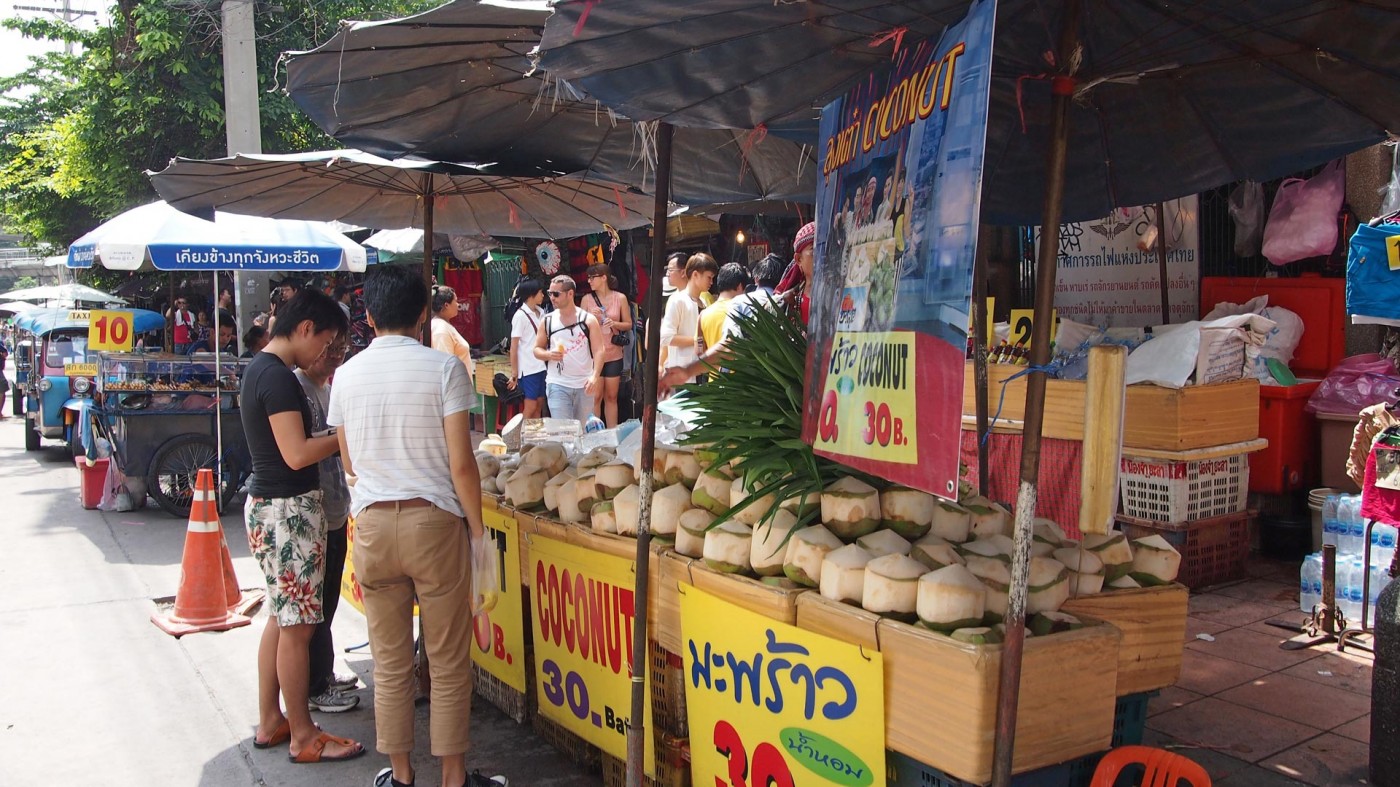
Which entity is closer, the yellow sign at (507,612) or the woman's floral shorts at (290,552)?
the woman's floral shorts at (290,552)

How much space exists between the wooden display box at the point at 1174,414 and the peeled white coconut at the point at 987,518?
2393 mm

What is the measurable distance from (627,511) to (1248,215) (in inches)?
207

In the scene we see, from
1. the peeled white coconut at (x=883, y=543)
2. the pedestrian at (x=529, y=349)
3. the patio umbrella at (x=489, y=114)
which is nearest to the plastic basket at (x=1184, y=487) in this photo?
the patio umbrella at (x=489, y=114)

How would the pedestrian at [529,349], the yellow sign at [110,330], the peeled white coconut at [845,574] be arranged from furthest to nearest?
the yellow sign at [110,330] < the pedestrian at [529,349] < the peeled white coconut at [845,574]

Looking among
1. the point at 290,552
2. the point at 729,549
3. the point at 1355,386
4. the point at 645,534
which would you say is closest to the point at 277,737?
the point at 290,552

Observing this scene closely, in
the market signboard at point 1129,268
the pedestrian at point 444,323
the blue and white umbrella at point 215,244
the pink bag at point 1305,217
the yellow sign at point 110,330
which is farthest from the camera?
the yellow sign at point 110,330

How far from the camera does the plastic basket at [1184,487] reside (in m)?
6.09

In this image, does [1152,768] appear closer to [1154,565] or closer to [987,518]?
[1154,565]

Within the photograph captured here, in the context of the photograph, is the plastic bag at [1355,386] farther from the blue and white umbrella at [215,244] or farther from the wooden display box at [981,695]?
the blue and white umbrella at [215,244]

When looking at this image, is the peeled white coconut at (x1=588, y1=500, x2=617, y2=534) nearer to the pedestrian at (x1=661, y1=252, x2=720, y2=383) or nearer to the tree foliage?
the pedestrian at (x1=661, y1=252, x2=720, y2=383)

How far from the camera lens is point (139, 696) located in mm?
5418

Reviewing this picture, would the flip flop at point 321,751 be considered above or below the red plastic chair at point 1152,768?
below

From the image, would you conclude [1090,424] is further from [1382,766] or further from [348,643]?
[348,643]

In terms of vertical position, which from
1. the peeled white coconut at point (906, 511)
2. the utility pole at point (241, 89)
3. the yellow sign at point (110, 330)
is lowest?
the peeled white coconut at point (906, 511)
